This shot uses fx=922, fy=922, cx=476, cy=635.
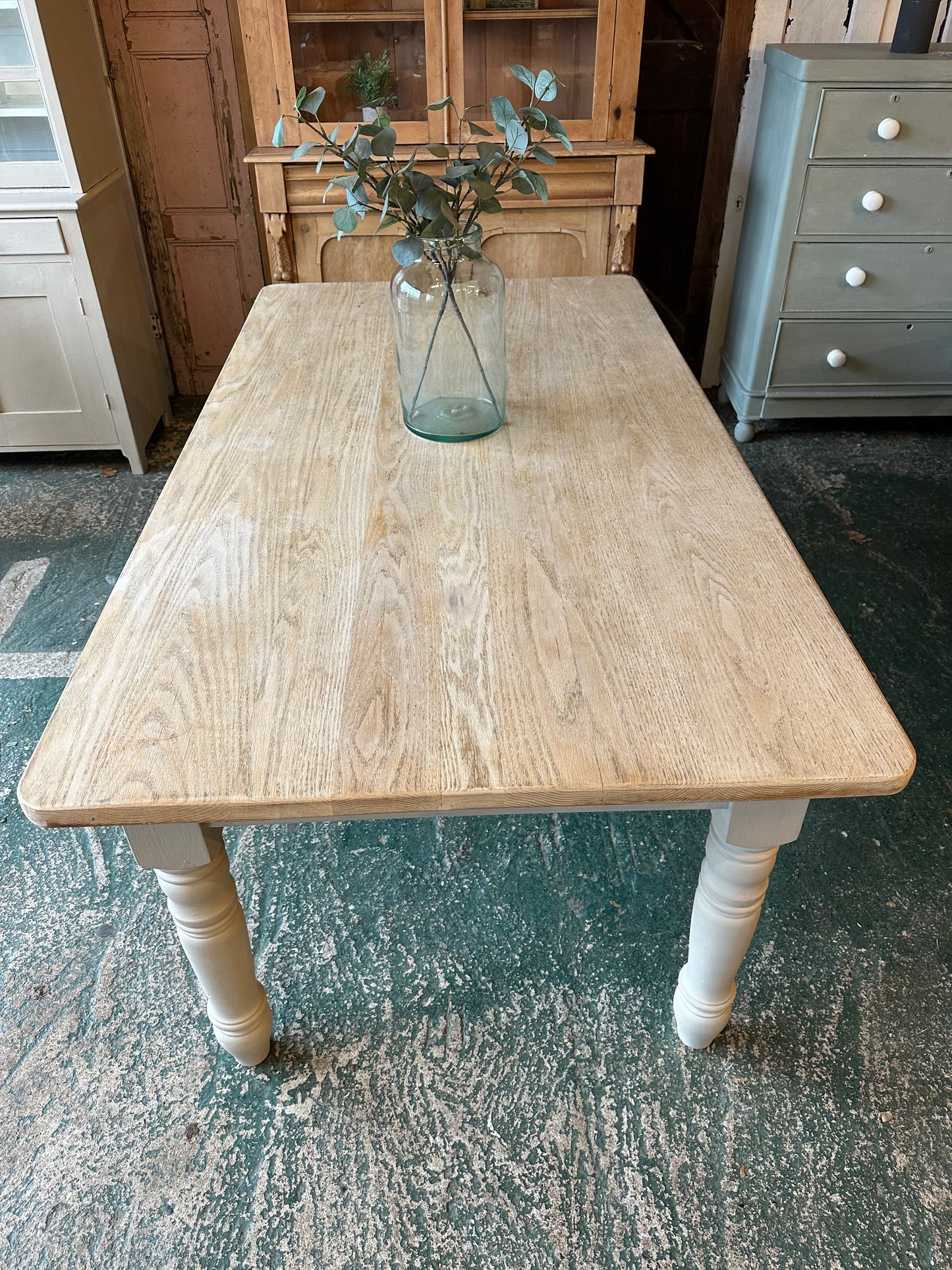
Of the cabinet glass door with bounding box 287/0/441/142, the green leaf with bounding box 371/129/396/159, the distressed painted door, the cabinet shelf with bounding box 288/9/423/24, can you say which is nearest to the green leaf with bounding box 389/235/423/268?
the green leaf with bounding box 371/129/396/159

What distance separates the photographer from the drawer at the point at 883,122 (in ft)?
7.50

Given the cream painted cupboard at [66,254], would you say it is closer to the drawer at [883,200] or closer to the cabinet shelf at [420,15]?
the cabinet shelf at [420,15]

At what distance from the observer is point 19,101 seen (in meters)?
2.25

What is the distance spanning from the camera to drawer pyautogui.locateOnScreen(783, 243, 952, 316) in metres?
2.50

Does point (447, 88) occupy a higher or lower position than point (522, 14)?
lower

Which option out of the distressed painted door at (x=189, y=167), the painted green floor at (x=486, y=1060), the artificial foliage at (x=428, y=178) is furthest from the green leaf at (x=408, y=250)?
the distressed painted door at (x=189, y=167)

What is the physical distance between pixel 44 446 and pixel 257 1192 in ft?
7.11

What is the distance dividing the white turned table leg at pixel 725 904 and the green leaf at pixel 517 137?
87 centimetres

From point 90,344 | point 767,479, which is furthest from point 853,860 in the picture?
point 90,344

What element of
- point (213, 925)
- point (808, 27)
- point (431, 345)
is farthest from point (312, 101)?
point (808, 27)

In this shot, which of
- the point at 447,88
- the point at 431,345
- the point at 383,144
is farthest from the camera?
the point at 447,88

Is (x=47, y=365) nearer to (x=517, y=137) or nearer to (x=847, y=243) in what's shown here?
(x=517, y=137)

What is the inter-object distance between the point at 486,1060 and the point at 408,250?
43.3 inches

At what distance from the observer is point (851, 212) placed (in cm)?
245
